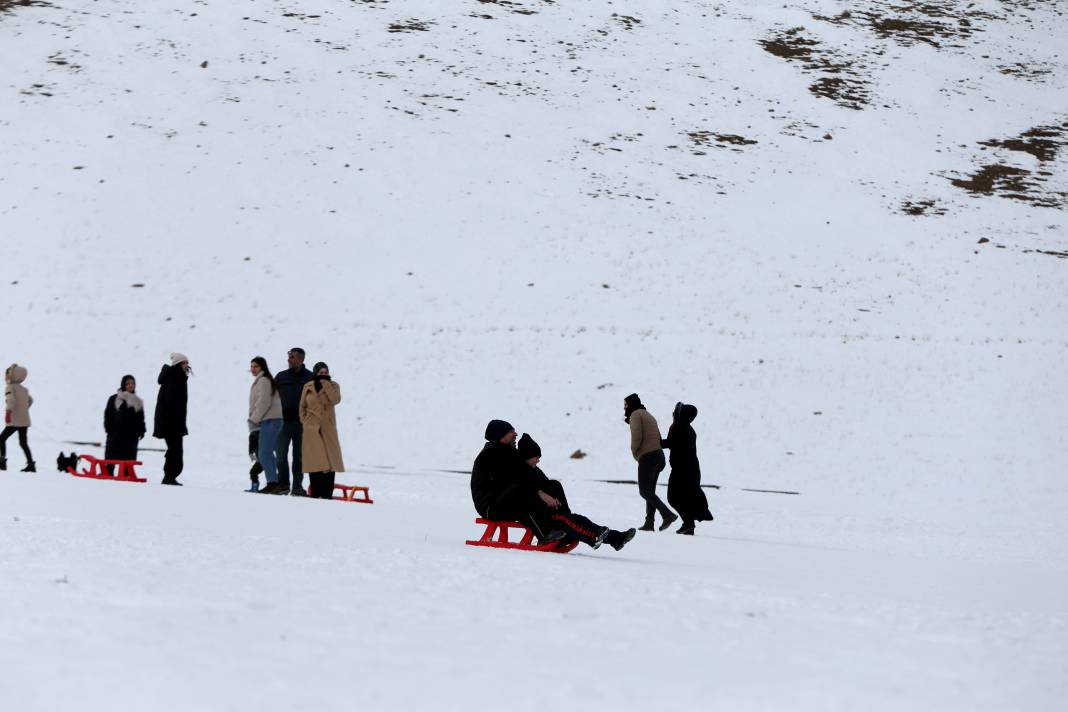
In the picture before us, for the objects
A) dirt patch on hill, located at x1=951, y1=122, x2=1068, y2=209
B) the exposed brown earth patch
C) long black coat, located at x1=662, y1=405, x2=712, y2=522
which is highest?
dirt patch on hill, located at x1=951, y1=122, x2=1068, y2=209

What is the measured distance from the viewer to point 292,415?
48.4 feet

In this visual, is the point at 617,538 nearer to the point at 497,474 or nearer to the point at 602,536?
the point at 602,536

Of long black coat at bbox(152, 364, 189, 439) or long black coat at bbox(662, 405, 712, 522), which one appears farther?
long black coat at bbox(152, 364, 189, 439)

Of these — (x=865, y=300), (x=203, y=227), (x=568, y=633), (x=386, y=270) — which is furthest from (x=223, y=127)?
(x=568, y=633)

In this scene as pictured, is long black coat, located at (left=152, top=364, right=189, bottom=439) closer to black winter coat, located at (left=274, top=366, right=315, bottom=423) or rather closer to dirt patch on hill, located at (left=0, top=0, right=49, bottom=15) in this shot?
black winter coat, located at (left=274, top=366, right=315, bottom=423)

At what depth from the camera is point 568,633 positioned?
575 centimetres

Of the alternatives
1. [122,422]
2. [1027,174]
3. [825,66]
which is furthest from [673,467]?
[825,66]

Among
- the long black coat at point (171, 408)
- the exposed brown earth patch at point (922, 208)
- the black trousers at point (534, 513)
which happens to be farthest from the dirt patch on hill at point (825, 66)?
the black trousers at point (534, 513)

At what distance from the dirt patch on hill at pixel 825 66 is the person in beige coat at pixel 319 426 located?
3694 centimetres

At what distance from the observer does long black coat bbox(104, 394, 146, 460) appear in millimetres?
15719

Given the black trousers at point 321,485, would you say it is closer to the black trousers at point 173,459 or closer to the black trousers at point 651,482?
the black trousers at point 173,459

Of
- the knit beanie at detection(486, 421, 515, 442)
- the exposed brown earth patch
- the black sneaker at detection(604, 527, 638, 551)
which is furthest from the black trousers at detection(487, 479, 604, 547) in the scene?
the exposed brown earth patch

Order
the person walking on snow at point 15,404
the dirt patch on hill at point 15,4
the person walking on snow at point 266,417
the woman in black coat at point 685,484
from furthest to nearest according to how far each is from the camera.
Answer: the dirt patch on hill at point 15,4
the person walking on snow at point 15,404
the person walking on snow at point 266,417
the woman in black coat at point 685,484

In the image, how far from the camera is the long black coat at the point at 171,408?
15070 mm
